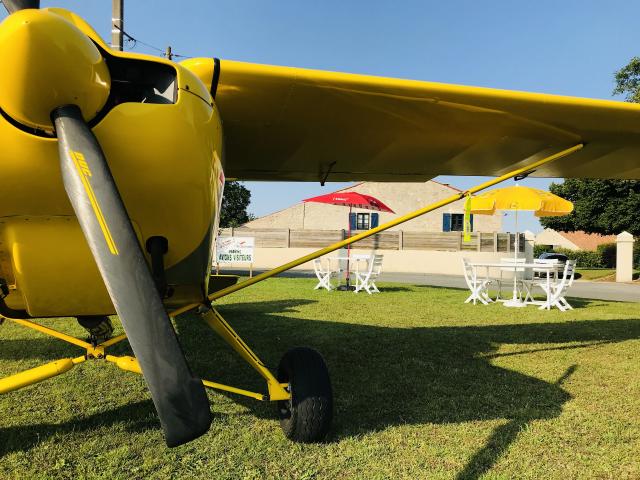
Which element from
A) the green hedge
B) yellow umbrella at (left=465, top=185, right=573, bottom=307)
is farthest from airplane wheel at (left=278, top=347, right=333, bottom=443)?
the green hedge

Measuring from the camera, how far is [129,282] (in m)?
1.48

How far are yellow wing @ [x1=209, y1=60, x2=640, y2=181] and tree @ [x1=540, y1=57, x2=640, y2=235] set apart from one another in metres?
25.0

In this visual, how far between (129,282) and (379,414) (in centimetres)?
227

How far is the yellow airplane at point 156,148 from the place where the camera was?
1.52 metres

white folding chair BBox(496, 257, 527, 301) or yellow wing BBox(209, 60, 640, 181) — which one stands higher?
yellow wing BBox(209, 60, 640, 181)

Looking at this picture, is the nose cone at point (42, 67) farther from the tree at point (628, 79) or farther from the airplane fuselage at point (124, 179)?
the tree at point (628, 79)

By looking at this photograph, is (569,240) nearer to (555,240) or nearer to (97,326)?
Answer: (555,240)

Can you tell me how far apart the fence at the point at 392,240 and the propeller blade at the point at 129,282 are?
22287 millimetres

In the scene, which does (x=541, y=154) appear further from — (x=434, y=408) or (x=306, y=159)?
(x=434, y=408)

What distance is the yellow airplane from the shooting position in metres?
1.52

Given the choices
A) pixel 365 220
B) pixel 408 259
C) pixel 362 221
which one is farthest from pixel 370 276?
pixel 365 220

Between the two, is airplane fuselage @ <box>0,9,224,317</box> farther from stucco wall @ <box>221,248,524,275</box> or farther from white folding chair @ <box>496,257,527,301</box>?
stucco wall @ <box>221,248,524,275</box>

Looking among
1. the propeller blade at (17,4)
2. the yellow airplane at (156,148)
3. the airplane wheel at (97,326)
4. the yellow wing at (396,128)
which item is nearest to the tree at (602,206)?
the yellow wing at (396,128)

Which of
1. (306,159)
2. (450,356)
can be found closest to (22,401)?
(306,159)
